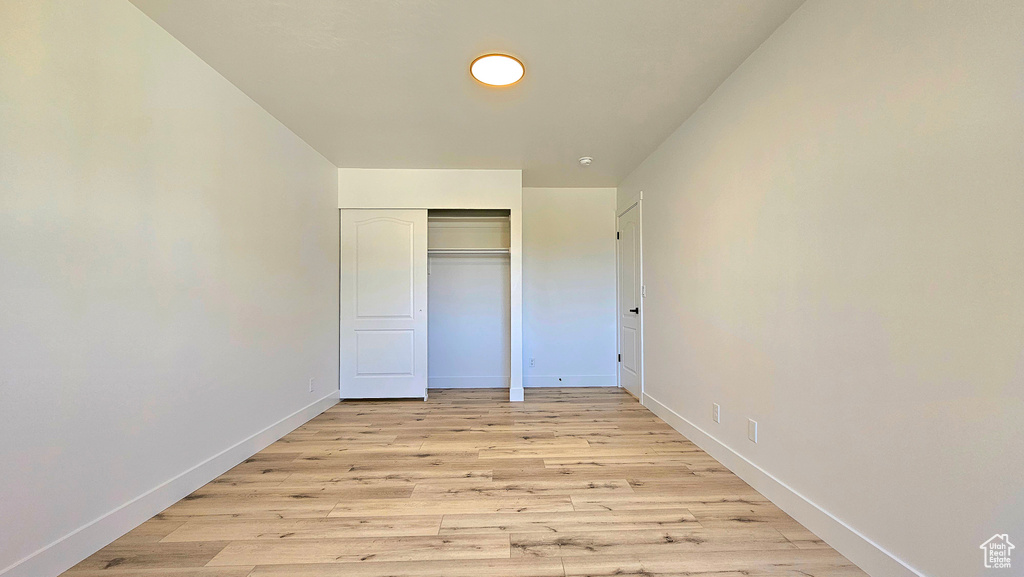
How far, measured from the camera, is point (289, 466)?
2.66 meters

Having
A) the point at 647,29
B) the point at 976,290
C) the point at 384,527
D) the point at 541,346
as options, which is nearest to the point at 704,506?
the point at 976,290

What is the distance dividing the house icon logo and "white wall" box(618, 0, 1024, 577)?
0.02m

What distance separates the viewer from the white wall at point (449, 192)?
438cm

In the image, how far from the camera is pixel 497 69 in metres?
2.38

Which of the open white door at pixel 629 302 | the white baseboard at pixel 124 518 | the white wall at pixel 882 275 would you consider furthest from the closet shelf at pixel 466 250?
the white wall at pixel 882 275

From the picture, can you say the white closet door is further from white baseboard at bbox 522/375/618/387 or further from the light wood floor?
white baseboard at bbox 522/375/618/387

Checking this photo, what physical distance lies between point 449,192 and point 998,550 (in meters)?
4.25

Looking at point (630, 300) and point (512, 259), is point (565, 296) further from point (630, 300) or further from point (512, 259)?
point (512, 259)

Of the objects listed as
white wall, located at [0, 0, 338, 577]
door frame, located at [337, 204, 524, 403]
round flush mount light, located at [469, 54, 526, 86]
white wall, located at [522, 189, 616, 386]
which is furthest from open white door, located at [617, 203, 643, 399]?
white wall, located at [0, 0, 338, 577]

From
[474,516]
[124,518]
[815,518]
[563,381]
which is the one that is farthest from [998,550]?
[563,381]

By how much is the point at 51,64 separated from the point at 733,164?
3326mm

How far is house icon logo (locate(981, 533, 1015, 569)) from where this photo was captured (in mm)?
1123

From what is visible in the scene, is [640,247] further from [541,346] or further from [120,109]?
[120,109]

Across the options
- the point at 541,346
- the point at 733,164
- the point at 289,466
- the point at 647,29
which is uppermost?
the point at 647,29
